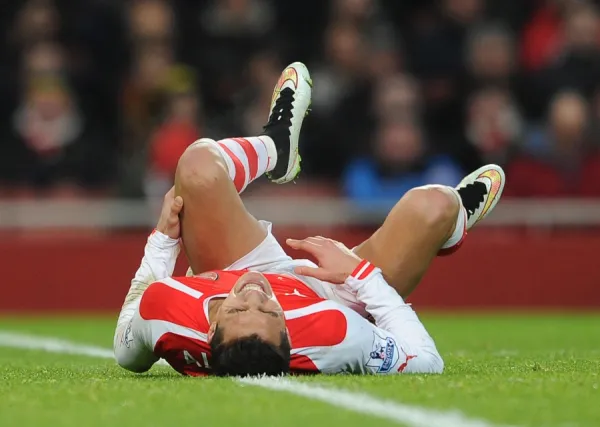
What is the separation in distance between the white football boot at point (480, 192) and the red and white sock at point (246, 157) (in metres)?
0.96

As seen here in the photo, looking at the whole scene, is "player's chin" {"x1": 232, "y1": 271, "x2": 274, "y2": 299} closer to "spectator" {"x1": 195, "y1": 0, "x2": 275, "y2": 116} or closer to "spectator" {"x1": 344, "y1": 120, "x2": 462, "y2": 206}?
"spectator" {"x1": 344, "y1": 120, "x2": 462, "y2": 206}

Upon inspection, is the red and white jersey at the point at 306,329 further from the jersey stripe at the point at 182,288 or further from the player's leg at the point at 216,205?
the player's leg at the point at 216,205

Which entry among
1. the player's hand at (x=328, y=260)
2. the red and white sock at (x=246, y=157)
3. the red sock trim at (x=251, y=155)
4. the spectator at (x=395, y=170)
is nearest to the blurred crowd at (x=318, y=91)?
the spectator at (x=395, y=170)

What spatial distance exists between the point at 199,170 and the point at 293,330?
91 centimetres

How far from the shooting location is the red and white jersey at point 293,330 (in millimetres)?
5152

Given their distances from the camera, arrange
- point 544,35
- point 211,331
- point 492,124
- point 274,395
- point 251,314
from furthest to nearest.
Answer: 1. point 544,35
2. point 492,124
3. point 211,331
4. point 251,314
5. point 274,395

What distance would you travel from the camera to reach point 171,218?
579 centimetres

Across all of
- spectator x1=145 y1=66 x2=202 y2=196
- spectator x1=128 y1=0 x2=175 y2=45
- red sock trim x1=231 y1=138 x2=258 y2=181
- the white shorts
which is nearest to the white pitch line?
the white shorts

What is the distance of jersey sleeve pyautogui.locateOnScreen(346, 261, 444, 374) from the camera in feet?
17.1

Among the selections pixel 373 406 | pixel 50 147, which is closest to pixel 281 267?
pixel 373 406

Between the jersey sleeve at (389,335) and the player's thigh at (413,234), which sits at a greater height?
the player's thigh at (413,234)

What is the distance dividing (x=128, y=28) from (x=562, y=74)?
3.97m

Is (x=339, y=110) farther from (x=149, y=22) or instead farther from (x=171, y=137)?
(x=149, y=22)

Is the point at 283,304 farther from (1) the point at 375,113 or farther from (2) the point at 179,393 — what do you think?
(1) the point at 375,113
